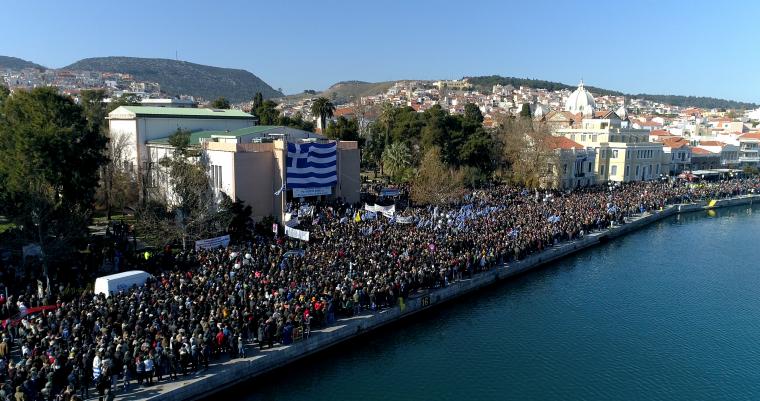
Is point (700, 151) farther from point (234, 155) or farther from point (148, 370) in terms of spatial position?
point (148, 370)

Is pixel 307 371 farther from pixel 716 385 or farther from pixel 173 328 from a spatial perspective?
pixel 716 385

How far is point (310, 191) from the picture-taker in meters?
29.8

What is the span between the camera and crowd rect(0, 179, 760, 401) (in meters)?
11.8

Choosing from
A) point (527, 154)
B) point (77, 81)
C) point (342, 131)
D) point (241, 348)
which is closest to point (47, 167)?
point (241, 348)

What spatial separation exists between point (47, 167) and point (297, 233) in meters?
10.6

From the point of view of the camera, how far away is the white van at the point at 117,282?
1597 cm

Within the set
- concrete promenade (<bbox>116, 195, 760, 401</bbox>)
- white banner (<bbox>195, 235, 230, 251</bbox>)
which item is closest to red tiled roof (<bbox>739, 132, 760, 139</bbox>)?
concrete promenade (<bbox>116, 195, 760, 401</bbox>)

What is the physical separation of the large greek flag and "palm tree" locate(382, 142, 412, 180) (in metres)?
10.5

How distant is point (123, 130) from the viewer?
121 feet

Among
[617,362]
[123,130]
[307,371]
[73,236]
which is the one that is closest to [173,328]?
[307,371]

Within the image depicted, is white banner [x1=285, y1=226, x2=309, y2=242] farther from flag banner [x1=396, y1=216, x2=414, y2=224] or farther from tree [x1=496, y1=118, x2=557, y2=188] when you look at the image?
tree [x1=496, y1=118, x2=557, y2=188]

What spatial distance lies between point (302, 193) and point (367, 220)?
4.87 metres

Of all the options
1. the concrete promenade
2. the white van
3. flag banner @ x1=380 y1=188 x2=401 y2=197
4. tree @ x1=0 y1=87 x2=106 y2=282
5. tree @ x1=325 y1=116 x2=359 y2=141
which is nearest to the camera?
the concrete promenade

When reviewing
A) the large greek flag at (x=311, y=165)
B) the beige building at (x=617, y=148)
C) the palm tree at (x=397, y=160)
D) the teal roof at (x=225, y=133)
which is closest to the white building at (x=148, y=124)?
the teal roof at (x=225, y=133)
